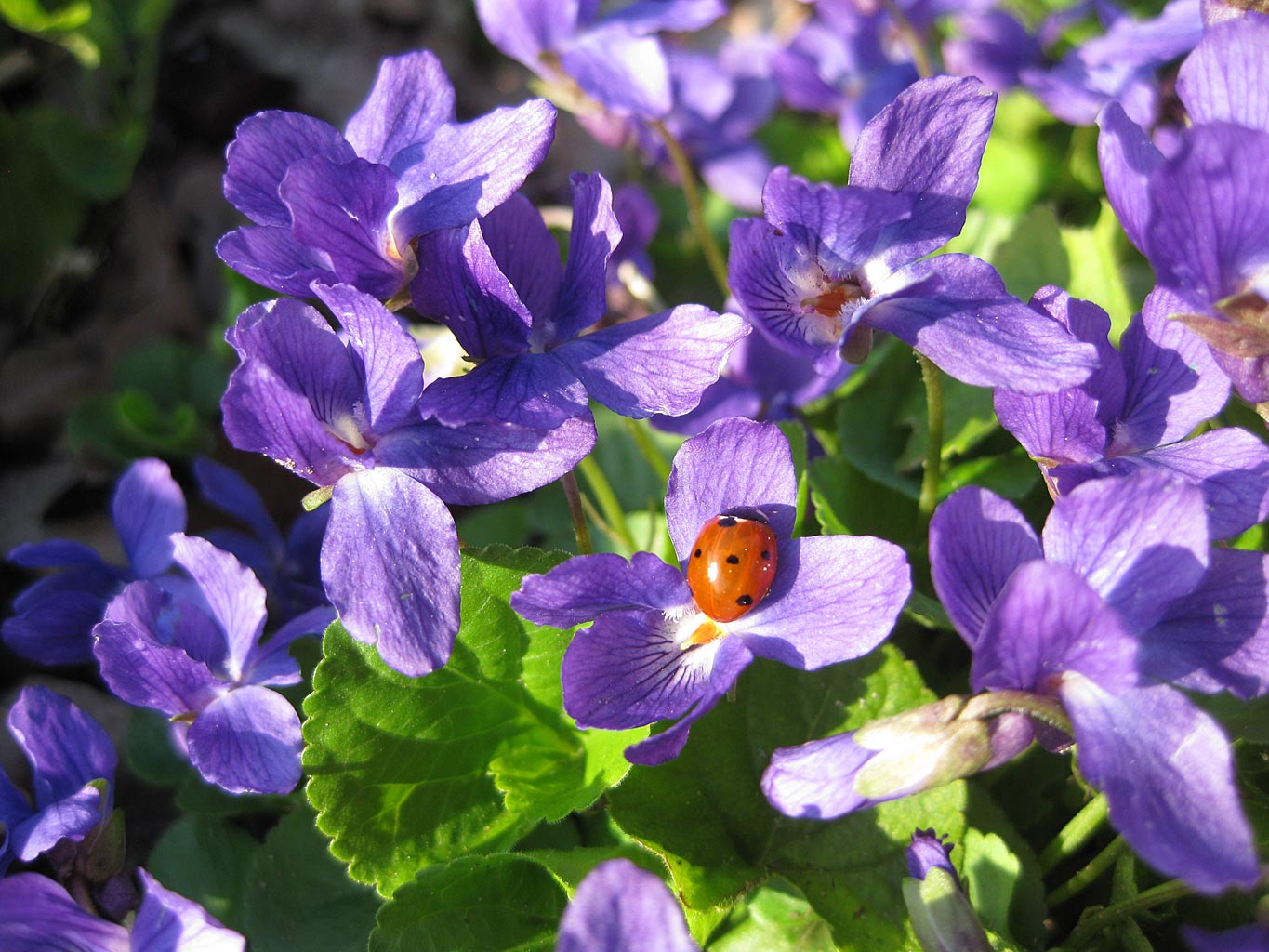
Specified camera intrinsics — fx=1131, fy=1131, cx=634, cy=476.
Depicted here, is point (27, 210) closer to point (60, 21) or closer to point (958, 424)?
point (60, 21)

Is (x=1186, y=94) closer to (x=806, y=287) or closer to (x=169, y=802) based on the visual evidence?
(x=806, y=287)

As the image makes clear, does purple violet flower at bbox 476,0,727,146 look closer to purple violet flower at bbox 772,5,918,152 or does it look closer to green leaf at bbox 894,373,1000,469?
purple violet flower at bbox 772,5,918,152

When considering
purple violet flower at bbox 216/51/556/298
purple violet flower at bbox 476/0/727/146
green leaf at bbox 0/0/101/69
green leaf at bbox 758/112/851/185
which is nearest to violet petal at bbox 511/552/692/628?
purple violet flower at bbox 216/51/556/298

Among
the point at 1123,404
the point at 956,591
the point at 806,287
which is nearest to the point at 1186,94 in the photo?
the point at 1123,404

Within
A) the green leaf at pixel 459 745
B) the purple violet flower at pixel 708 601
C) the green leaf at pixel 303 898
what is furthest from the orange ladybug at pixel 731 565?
the green leaf at pixel 303 898

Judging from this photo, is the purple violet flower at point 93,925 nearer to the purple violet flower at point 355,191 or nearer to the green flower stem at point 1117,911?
the purple violet flower at point 355,191

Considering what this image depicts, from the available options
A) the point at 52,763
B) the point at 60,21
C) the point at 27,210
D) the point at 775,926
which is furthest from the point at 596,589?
the point at 27,210

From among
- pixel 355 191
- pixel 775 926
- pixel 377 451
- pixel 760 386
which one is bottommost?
pixel 775 926
